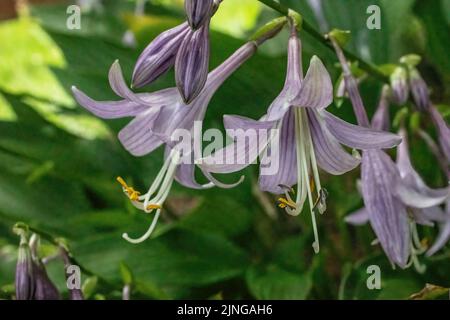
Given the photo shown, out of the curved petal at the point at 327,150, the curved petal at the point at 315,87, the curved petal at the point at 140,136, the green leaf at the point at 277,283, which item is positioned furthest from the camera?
the green leaf at the point at 277,283

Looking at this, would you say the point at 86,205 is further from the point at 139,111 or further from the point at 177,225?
the point at 139,111

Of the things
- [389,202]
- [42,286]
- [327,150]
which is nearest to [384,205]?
[389,202]

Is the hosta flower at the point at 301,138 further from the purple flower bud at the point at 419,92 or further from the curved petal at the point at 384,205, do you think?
the purple flower bud at the point at 419,92

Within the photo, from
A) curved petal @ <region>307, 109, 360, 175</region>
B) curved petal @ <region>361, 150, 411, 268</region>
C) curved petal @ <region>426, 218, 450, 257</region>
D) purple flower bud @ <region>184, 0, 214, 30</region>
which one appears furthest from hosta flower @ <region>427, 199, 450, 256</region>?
purple flower bud @ <region>184, 0, 214, 30</region>

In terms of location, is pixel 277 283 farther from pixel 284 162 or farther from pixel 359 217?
pixel 284 162

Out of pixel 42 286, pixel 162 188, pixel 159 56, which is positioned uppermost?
pixel 159 56

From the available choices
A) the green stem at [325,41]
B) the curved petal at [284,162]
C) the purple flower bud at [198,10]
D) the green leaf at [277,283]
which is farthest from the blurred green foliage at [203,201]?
the purple flower bud at [198,10]

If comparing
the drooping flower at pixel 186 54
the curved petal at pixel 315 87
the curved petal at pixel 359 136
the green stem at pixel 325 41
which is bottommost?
the curved petal at pixel 359 136

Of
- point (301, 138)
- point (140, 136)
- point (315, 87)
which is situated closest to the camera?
point (315, 87)
